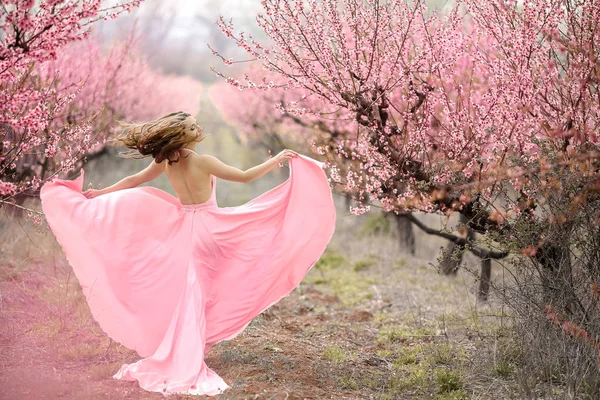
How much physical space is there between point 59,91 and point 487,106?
362cm

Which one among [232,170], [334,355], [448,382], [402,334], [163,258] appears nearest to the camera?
[448,382]

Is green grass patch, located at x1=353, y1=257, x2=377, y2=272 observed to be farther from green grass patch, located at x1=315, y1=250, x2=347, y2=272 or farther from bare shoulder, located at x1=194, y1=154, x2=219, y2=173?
bare shoulder, located at x1=194, y1=154, x2=219, y2=173

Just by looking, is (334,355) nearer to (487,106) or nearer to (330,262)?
(487,106)

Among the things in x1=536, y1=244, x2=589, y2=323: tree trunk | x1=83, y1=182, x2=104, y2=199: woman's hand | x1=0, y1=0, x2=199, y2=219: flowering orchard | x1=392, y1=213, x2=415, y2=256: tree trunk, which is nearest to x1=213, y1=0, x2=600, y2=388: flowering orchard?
x1=536, y1=244, x2=589, y2=323: tree trunk

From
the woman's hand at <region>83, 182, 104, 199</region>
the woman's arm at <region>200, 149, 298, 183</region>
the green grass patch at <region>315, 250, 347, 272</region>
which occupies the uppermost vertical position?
the woman's arm at <region>200, 149, 298, 183</region>

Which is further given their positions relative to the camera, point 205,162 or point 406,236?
point 406,236

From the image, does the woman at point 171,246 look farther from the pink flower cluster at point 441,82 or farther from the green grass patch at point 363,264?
the green grass patch at point 363,264

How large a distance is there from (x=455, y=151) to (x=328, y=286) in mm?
4337

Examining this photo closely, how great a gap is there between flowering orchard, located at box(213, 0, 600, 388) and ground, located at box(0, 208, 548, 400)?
0.67 metres

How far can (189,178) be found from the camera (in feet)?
15.3

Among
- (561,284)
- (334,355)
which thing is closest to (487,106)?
(561,284)

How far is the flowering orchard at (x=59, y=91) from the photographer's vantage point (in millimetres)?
3498

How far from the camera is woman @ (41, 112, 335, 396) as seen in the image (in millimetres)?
4637

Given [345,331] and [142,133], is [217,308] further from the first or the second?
[345,331]
